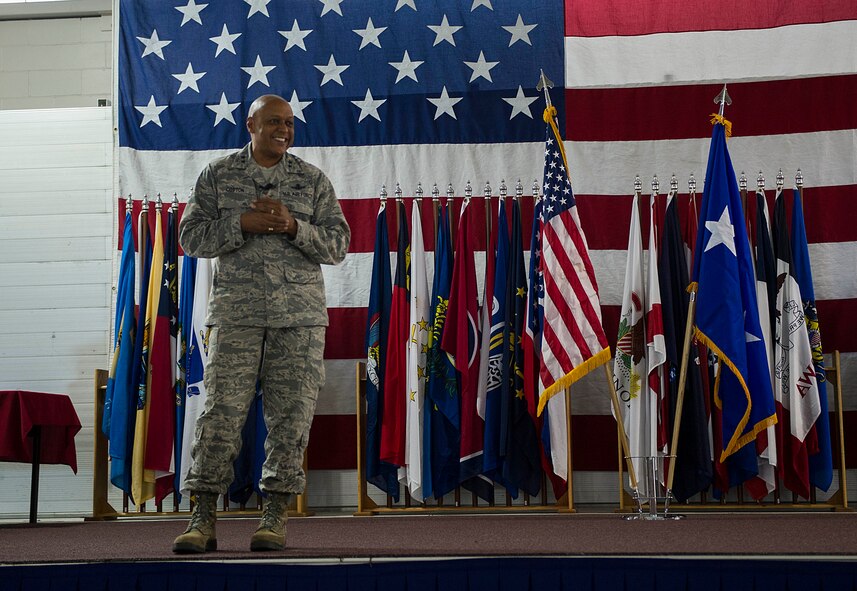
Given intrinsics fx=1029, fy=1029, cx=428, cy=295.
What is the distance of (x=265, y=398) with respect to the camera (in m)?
3.23

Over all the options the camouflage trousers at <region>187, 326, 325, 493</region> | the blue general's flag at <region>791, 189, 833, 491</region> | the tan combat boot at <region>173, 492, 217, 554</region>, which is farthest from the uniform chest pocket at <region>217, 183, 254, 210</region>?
the blue general's flag at <region>791, 189, 833, 491</region>

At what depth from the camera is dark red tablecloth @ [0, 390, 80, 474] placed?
4.88m

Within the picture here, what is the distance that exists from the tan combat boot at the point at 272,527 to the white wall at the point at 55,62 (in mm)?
3721

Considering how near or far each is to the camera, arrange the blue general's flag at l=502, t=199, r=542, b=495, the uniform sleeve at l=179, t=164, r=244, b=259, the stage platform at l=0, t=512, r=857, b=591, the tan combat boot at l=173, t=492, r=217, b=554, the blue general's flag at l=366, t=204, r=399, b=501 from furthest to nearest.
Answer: the blue general's flag at l=366, t=204, r=399, b=501
the blue general's flag at l=502, t=199, r=542, b=495
the uniform sleeve at l=179, t=164, r=244, b=259
the tan combat boot at l=173, t=492, r=217, b=554
the stage platform at l=0, t=512, r=857, b=591

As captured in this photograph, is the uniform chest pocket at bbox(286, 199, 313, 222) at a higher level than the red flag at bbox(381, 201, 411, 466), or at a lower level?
higher

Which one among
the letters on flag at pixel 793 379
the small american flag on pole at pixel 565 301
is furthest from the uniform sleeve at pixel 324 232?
the letters on flag at pixel 793 379

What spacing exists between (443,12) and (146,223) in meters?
1.99

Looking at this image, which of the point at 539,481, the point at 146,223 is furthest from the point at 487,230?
the point at 146,223

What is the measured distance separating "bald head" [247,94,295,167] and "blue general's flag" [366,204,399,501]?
195cm

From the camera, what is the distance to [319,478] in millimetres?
5449

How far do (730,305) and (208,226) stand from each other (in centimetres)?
230

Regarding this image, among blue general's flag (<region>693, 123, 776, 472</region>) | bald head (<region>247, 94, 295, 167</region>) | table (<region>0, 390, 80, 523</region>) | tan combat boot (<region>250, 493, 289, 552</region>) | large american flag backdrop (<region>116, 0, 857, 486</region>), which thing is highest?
large american flag backdrop (<region>116, 0, 857, 486</region>)

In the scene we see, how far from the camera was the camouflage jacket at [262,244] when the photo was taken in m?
3.17

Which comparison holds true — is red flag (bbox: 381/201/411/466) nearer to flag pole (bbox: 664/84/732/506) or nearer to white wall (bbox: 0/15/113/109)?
flag pole (bbox: 664/84/732/506)
